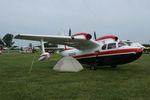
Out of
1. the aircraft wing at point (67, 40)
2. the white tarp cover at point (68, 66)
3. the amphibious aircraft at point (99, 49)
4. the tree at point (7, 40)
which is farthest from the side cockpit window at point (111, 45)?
the tree at point (7, 40)

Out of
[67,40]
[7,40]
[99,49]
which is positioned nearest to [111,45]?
[99,49]

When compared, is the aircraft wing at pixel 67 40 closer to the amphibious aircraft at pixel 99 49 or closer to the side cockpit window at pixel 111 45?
the amphibious aircraft at pixel 99 49

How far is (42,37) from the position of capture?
1107 cm

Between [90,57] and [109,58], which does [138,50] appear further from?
[90,57]

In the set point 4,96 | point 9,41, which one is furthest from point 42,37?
point 9,41

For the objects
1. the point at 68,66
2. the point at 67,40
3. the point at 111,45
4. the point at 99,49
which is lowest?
the point at 68,66

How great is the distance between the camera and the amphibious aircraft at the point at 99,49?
10.4 metres

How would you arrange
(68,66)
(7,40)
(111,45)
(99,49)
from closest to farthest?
(68,66), (111,45), (99,49), (7,40)

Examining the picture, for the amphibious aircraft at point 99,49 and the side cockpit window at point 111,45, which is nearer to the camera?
the amphibious aircraft at point 99,49

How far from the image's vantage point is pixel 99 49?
12.1m

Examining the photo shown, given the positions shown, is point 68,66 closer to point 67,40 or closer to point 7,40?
point 67,40

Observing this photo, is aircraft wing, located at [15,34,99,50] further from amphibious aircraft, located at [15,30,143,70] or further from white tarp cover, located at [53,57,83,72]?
white tarp cover, located at [53,57,83,72]

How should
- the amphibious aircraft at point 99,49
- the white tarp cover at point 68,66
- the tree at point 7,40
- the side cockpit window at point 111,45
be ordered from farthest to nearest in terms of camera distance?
the tree at point 7,40, the side cockpit window at point 111,45, the white tarp cover at point 68,66, the amphibious aircraft at point 99,49

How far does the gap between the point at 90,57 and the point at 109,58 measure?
78.4 inches
